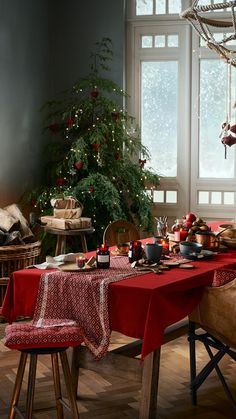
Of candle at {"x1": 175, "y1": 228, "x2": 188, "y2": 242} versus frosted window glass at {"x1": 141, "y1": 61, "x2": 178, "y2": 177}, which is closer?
candle at {"x1": 175, "y1": 228, "x2": 188, "y2": 242}

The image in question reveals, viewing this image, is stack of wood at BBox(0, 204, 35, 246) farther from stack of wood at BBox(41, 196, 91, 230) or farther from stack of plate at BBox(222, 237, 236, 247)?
stack of plate at BBox(222, 237, 236, 247)

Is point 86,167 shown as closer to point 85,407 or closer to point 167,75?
point 167,75

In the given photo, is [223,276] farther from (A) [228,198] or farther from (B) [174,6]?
(B) [174,6]

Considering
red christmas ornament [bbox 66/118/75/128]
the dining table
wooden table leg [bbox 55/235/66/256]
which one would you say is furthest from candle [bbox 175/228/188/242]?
red christmas ornament [bbox 66/118/75/128]

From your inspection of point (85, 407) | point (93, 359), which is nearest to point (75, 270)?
point (93, 359)

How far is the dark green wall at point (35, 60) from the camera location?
6363 millimetres

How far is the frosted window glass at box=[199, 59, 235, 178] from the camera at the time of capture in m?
7.11

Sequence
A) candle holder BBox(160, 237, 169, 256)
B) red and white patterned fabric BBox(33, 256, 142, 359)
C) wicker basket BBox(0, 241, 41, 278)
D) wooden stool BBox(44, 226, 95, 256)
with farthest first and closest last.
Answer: wooden stool BBox(44, 226, 95, 256)
wicker basket BBox(0, 241, 41, 278)
candle holder BBox(160, 237, 169, 256)
red and white patterned fabric BBox(33, 256, 142, 359)

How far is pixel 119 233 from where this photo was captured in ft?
16.7

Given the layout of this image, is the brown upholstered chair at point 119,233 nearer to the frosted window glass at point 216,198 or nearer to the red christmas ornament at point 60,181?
the red christmas ornament at point 60,181

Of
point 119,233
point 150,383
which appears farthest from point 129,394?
point 119,233

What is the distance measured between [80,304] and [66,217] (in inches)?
94.4

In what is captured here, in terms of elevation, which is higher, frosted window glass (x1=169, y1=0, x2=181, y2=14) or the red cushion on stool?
frosted window glass (x1=169, y1=0, x2=181, y2=14)

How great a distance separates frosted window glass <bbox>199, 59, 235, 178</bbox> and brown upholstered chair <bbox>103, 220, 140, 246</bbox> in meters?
2.32
